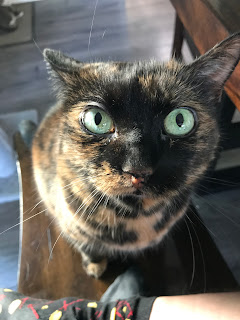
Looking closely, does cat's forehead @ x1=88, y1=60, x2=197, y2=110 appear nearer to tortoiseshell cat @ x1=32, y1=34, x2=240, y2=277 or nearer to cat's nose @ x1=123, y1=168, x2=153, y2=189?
tortoiseshell cat @ x1=32, y1=34, x2=240, y2=277

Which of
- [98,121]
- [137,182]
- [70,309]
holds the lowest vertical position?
[70,309]

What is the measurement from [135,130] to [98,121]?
0.21ft

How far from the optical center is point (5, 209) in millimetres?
727

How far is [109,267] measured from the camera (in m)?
0.78

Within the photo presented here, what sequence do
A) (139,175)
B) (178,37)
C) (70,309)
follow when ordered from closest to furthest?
1. (139,175)
2. (70,309)
3. (178,37)

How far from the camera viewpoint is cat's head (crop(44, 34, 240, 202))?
0.41 metres

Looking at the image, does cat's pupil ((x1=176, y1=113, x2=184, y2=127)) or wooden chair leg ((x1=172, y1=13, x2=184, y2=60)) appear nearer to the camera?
cat's pupil ((x1=176, y1=113, x2=184, y2=127))

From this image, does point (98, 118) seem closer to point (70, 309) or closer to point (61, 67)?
point (61, 67)

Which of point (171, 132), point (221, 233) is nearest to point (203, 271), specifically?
point (221, 233)

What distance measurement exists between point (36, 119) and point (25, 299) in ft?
1.91

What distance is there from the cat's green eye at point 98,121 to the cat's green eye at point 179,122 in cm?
9

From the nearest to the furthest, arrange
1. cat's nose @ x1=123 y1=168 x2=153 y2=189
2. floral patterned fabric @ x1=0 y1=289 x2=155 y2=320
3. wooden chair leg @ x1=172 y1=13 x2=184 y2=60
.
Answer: cat's nose @ x1=123 y1=168 x2=153 y2=189 → floral patterned fabric @ x1=0 y1=289 x2=155 y2=320 → wooden chair leg @ x1=172 y1=13 x2=184 y2=60

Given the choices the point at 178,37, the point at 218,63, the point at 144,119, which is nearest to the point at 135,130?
the point at 144,119

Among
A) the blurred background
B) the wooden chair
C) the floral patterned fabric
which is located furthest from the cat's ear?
the floral patterned fabric
